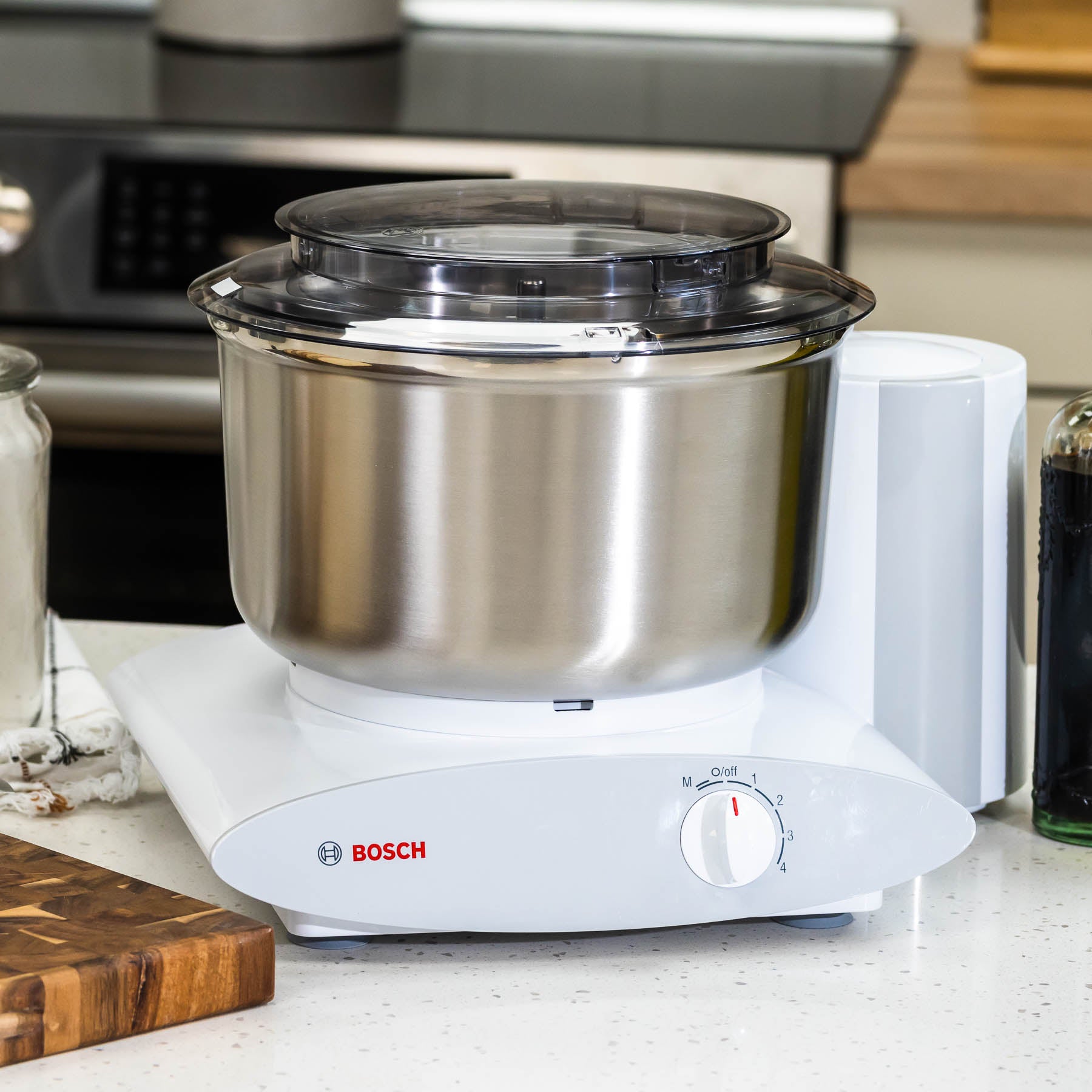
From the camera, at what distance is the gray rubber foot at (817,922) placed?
65 centimetres

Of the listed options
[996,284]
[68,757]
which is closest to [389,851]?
[68,757]

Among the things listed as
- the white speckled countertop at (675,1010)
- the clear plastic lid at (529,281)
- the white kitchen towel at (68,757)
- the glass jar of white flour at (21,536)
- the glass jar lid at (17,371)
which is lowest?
the white speckled countertop at (675,1010)

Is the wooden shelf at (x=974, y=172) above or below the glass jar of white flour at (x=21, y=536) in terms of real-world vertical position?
above

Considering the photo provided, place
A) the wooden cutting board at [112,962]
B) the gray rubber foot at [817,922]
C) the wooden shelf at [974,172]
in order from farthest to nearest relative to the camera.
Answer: the wooden shelf at [974,172] → the gray rubber foot at [817,922] → the wooden cutting board at [112,962]

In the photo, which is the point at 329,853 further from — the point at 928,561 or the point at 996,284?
the point at 996,284

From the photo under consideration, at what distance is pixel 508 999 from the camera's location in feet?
1.92

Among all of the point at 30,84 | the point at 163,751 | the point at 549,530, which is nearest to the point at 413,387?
the point at 549,530

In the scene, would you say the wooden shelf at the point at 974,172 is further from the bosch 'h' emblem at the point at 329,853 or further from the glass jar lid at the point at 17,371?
the bosch 'h' emblem at the point at 329,853

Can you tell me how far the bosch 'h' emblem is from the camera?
0.60m

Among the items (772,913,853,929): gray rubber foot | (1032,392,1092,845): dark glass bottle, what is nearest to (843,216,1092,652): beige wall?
(1032,392,1092,845): dark glass bottle

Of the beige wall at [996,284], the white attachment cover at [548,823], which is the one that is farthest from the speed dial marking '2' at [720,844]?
the beige wall at [996,284]

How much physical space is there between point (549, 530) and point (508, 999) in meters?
0.17

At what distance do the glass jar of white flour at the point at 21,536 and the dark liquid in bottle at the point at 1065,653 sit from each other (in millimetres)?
449

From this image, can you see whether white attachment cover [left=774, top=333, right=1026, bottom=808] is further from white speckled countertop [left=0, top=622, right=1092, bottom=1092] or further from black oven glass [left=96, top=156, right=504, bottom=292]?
black oven glass [left=96, top=156, right=504, bottom=292]
